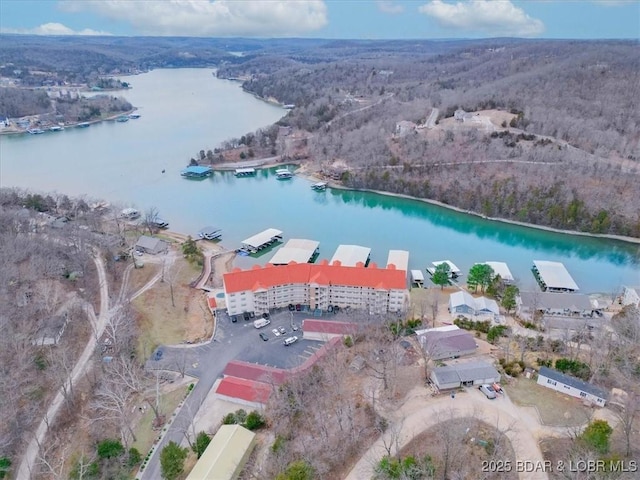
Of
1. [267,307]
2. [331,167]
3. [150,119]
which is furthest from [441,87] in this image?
[267,307]

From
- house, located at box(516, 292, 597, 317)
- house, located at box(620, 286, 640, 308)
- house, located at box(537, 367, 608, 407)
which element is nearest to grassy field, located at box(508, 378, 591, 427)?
house, located at box(537, 367, 608, 407)

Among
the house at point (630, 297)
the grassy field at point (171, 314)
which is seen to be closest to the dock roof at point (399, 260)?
the grassy field at point (171, 314)

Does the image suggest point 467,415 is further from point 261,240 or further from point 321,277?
point 261,240

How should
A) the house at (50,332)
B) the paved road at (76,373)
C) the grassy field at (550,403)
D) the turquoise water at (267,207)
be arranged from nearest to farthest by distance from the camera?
the grassy field at (550,403)
the paved road at (76,373)
the house at (50,332)
the turquoise water at (267,207)

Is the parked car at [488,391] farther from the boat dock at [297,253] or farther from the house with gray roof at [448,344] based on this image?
the boat dock at [297,253]

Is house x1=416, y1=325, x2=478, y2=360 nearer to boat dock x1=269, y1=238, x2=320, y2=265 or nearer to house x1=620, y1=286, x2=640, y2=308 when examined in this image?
boat dock x1=269, y1=238, x2=320, y2=265

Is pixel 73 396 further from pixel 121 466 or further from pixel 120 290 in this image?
pixel 120 290
